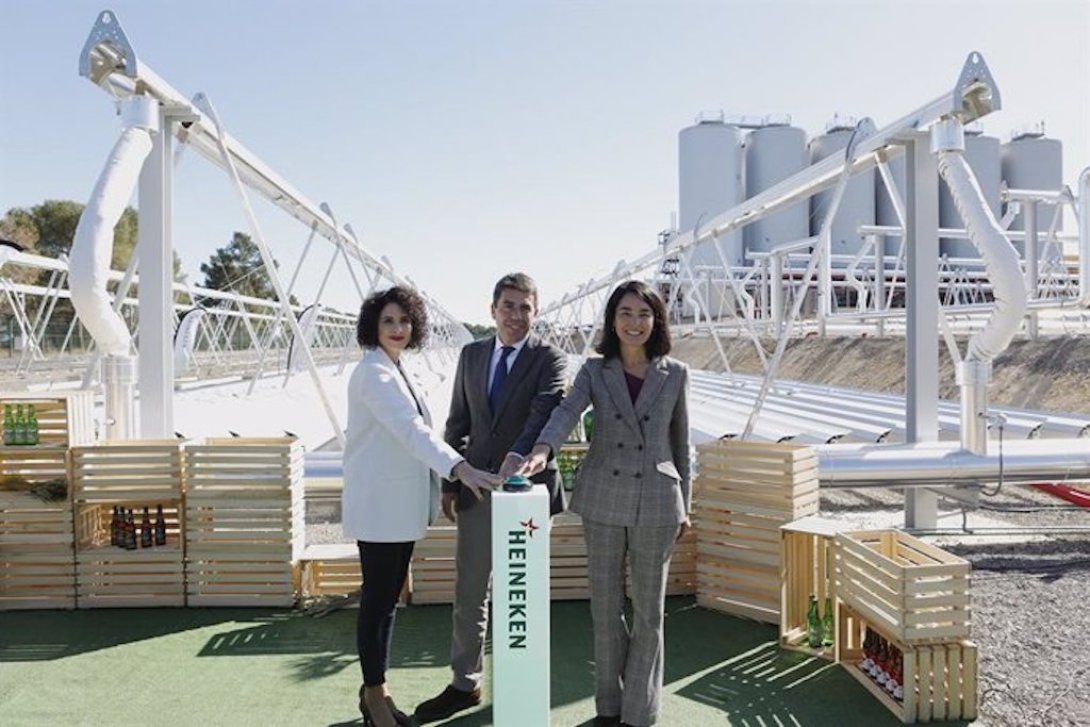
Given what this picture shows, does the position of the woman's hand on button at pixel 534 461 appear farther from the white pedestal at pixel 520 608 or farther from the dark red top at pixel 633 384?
the dark red top at pixel 633 384

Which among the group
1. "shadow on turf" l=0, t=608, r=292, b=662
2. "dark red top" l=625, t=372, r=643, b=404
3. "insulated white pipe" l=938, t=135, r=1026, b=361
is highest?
"insulated white pipe" l=938, t=135, r=1026, b=361

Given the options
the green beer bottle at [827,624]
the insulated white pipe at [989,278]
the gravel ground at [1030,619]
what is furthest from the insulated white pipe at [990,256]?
the green beer bottle at [827,624]

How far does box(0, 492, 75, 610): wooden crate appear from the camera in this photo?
4699 millimetres

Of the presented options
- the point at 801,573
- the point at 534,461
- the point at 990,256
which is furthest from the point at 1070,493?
the point at 534,461

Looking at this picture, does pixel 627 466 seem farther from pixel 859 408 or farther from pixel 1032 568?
pixel 859 408

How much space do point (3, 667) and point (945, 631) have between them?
448 cm

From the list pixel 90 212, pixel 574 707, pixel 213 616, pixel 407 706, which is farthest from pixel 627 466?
pixel 90 212

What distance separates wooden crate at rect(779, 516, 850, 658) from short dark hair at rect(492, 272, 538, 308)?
6.79 feet

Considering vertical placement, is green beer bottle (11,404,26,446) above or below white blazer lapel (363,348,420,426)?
below

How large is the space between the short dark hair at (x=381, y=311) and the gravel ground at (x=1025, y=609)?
9.58 ft

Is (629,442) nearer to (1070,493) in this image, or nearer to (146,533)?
(146,533)

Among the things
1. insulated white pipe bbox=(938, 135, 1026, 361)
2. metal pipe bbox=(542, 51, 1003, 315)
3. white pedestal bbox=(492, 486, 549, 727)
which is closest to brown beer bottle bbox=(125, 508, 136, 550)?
white pedestal bbox=(492, 486, 549, 727)

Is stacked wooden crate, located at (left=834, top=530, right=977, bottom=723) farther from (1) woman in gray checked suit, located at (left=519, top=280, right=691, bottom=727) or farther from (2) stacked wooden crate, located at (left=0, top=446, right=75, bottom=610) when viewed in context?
(2) stacked wooden crate, located at (left=0, top=446, right=75, bottom=610)

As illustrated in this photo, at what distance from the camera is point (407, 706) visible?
353cm
